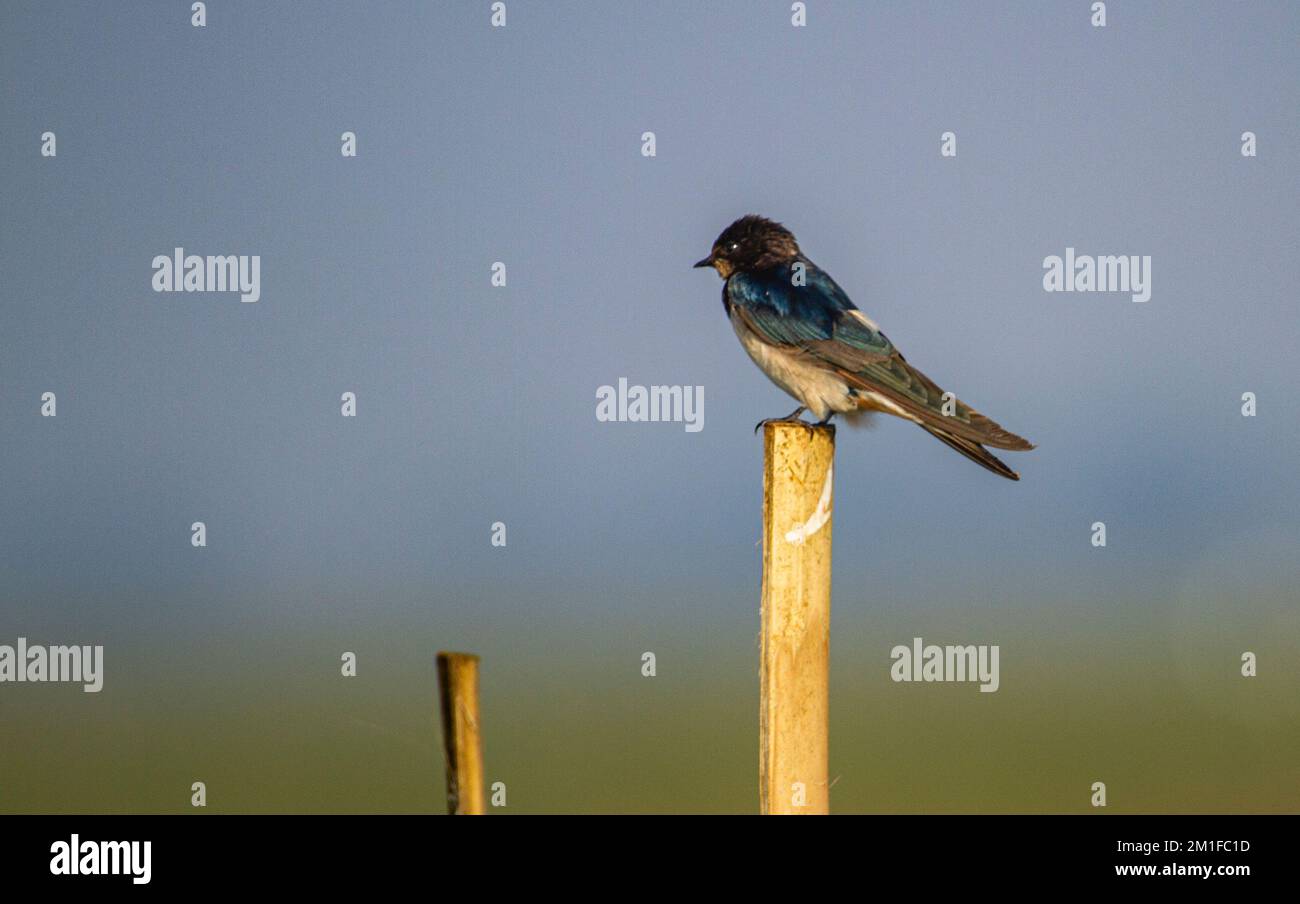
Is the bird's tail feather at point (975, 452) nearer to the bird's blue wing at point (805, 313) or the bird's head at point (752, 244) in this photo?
the bird's blue wing at point (805, 313)

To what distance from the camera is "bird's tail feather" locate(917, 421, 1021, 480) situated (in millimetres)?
8195

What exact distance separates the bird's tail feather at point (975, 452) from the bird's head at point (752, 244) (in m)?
2.60

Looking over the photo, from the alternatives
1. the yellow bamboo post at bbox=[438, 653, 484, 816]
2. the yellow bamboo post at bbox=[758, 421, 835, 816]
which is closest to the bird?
the yellow bamboo post at bbox=[758, 421, 835, 816]

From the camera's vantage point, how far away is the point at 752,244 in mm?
10734

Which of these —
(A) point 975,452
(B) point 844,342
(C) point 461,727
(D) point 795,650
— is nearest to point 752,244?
(B) point 844,342

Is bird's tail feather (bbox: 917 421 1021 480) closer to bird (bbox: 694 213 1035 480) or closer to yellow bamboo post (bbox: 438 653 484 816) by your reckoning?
bird (bbox: 694 213 1035 480)

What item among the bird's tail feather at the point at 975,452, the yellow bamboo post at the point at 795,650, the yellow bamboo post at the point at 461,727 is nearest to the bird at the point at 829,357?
the bird's tail feather at the point at 975,452

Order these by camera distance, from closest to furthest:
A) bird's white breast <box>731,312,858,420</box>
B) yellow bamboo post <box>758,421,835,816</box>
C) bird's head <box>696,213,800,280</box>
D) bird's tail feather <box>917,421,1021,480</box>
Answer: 1. yellow bamboo post <box>758,421,835,816</box>
2. bird's tail feather <box>917,421,1021,480</box>
3. bird's white breast <box>731,312,858,420</box>
4. bird's head <box>696,213,800,280</box>

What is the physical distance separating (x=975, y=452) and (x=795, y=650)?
3.09 m

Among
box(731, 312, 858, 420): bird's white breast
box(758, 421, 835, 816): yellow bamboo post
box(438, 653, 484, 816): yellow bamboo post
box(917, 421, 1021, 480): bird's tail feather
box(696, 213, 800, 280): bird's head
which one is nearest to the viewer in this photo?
box(438, 653, 484, 816): yellow bamboo post

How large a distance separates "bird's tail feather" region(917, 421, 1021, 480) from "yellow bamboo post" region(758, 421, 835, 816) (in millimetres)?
2744

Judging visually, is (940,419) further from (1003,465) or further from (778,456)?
(778,456)

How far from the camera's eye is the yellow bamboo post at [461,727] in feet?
15.8

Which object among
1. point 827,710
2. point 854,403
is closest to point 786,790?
point 827,710
